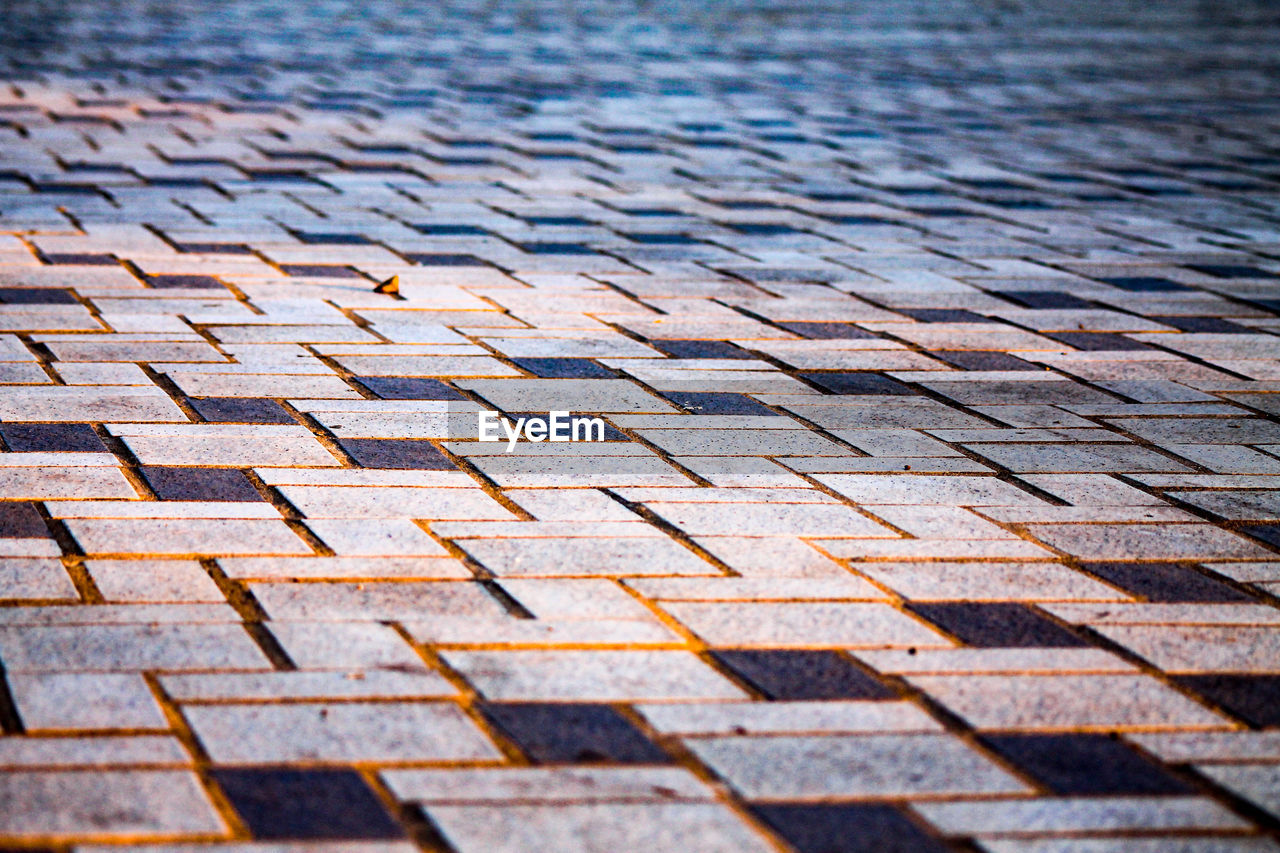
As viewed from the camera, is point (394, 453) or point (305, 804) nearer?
point (305, 804)

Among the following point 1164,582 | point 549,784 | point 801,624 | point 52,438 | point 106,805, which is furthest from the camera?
point 52,438

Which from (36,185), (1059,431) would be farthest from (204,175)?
(1059,431)

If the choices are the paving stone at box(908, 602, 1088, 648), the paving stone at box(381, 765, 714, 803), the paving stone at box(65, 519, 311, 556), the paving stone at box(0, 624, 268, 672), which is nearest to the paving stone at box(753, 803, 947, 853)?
the paving stone at box(381, 765, 714, 803)

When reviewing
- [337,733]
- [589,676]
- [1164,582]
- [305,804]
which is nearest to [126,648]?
[337,733]

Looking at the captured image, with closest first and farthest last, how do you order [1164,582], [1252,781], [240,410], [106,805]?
1. [106,805]
2. [1252,781]
3. [1164,582]
4. [240,410]

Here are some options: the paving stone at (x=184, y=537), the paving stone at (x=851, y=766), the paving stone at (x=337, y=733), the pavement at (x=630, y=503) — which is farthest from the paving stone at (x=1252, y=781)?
the paving stone at (x=184, y=537)

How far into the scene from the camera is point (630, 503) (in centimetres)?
341

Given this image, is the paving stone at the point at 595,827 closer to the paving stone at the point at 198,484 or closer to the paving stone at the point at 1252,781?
the paving stone at the point at 1252,781

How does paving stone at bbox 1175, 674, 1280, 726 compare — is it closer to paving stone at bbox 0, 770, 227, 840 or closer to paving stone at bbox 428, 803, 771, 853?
paving stone at bbox 428, 803, 771, 853

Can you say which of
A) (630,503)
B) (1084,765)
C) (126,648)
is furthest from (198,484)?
(1084,765)

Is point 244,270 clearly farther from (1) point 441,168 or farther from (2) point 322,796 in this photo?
(2) point 322,796

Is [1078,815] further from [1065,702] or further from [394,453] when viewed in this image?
[394,453]

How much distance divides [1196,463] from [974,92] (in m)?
8.38

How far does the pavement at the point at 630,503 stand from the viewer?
2244 millimetres
